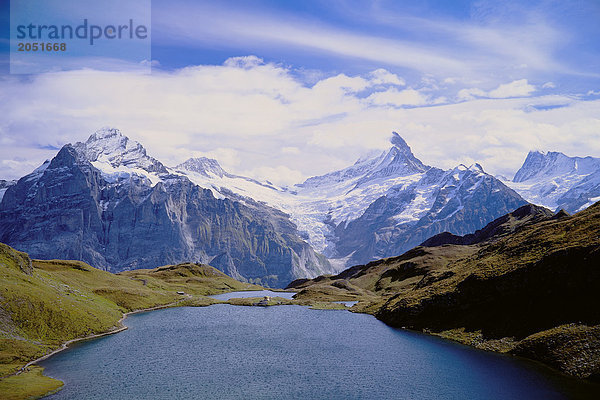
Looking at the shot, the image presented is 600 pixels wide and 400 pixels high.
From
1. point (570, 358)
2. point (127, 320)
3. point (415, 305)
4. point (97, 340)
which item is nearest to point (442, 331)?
point (415, 305)

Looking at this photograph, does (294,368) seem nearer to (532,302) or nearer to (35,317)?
(532,302)

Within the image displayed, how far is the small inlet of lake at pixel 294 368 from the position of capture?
8019 cm

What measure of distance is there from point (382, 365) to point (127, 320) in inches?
4060

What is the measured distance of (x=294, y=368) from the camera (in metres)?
96.9

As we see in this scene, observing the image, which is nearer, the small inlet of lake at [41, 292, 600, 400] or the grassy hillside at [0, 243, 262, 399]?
the small inlet of lake at [41, 292, 600, 400]

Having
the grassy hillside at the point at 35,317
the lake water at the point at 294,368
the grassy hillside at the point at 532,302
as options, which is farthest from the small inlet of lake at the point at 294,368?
the grassy hillside at the point at 35,317

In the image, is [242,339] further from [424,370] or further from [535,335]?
[535,335]

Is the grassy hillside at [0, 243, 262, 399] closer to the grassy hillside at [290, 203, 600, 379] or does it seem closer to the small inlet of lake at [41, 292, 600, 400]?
the small inlet of lake at [41, 292, 600, 400]

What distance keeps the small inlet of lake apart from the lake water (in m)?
0.19

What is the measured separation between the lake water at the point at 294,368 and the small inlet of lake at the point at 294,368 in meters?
0.19

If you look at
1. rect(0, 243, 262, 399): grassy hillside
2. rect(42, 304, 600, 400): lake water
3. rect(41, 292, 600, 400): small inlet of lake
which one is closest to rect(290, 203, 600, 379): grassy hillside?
rect(41, 292, 600, 400): small inlet of lake

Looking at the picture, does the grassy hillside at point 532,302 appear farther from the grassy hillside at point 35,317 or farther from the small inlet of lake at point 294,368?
the grassy hillside at point 35,317

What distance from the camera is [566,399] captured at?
71625 mm

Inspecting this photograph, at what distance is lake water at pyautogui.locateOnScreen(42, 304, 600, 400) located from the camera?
263 feet
